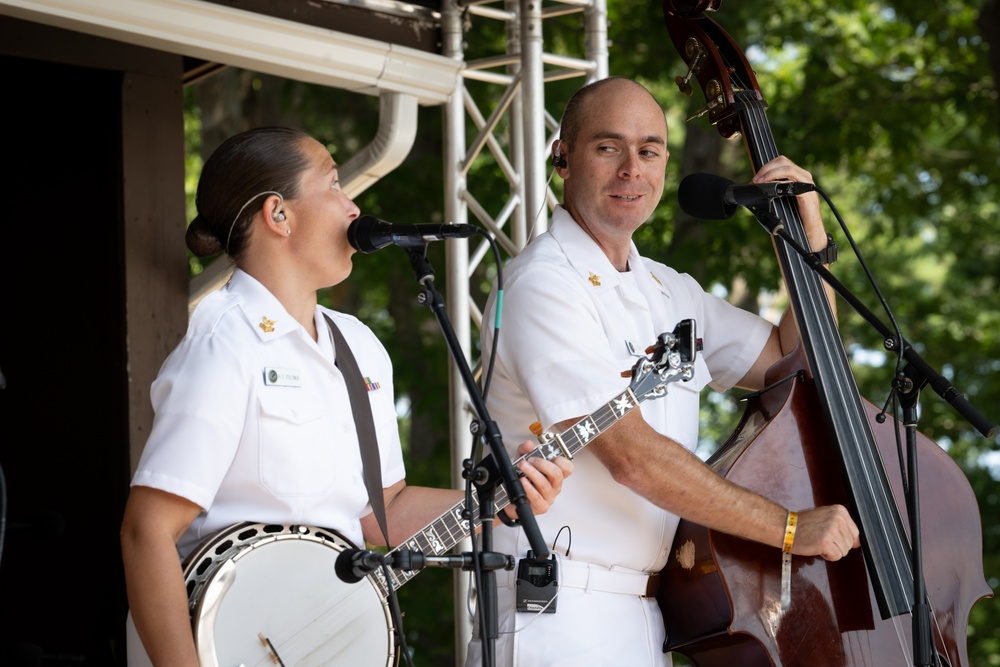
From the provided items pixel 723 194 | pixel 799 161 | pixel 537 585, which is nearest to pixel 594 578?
pixel 537 585

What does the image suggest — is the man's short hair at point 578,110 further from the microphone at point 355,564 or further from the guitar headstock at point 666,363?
the microphone at point 355,564

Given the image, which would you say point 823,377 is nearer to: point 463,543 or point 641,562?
point 641,562

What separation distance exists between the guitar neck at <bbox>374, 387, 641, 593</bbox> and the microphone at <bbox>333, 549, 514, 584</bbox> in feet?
0.82

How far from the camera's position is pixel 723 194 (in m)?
2.88

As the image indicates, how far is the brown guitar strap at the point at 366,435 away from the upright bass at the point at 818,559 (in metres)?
0.71

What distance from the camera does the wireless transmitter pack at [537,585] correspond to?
2854 millimetres

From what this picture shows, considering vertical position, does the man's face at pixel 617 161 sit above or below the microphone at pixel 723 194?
above

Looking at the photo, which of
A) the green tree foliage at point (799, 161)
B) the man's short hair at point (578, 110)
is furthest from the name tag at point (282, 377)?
the green tree foliage at point (799, 161)

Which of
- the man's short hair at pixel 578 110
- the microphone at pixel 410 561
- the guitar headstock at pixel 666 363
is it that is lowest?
the microphone at pixel 410 561

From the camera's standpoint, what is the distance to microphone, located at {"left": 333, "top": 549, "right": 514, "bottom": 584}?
2.20 metres

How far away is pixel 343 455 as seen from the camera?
277 cm

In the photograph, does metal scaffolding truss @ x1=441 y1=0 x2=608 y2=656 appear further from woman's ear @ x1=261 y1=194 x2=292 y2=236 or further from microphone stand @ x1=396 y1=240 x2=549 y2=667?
microphone stand @ x1=396 y1=240 x2=549 y2=667

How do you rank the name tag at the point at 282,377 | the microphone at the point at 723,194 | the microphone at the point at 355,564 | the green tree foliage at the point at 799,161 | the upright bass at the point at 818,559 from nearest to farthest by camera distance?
the microphone at the point at 355,564, the name tag at the point at 282,377, the upright bass at the point at 818,559, the microphone at the point at 723,194, the green tree foliage at the point at 799,161

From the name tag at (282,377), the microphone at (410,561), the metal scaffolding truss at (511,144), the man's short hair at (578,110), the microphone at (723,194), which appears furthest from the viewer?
the metal scaffolding truss at (511,144)
